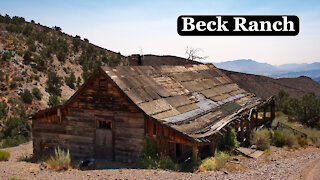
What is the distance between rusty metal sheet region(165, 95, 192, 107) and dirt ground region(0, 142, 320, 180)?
352cm

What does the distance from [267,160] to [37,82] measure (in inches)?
1018

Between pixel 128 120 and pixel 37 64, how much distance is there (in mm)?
26048

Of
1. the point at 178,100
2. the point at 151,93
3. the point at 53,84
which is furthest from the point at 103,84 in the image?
the point at 53,84

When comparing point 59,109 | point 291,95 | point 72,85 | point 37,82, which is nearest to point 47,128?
point 59,109

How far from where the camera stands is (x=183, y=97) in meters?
14.0

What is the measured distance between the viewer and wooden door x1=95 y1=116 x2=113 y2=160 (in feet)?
38.0

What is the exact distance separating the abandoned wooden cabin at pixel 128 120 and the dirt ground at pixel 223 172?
128 cm

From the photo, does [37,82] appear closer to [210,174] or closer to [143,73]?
[143,73]

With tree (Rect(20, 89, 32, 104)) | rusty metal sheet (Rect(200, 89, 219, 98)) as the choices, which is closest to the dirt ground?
rusty metal sheet (Rect(200, 89, 219, 98))

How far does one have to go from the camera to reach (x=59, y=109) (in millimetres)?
12312

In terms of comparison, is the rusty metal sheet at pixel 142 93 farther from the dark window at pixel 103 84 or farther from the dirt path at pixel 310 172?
the dirt path at pixel 310 172

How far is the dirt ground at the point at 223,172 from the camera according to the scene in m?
9.07

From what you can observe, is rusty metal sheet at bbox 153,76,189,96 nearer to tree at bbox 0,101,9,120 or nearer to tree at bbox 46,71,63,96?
tree at bbox 0,101,9,120

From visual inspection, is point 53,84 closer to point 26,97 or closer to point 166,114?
point 26,97
